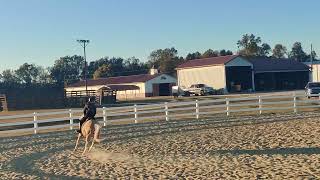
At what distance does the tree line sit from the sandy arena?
96659 millimetres

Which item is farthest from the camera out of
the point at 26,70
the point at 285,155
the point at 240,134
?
the point at 26,70

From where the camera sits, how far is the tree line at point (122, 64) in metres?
127

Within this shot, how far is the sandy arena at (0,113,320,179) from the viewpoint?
36.5 feet

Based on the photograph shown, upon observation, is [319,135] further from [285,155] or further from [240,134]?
[285,155]

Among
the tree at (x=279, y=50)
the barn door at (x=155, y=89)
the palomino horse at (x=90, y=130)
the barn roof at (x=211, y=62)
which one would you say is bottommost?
the palomino horse at (x=90, y=130)

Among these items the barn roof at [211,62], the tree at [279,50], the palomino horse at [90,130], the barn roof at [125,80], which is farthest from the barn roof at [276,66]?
the tree at [279,50]

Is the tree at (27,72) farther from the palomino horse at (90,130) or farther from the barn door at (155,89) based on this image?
the palomino horse at (90,130)

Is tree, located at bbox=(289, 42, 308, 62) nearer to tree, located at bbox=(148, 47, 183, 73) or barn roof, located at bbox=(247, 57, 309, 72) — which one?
tree, located at bbox=(148, 47, 183, 73)

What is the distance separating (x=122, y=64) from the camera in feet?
517

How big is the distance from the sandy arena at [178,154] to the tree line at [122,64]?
96.7 m

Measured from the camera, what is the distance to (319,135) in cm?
1733

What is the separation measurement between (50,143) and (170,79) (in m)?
67.0

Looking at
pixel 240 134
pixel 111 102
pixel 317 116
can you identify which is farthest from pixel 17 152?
pixel 111 102

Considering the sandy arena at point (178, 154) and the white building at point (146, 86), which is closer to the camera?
the sandy arena at point (178, 154)
